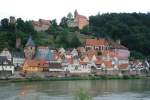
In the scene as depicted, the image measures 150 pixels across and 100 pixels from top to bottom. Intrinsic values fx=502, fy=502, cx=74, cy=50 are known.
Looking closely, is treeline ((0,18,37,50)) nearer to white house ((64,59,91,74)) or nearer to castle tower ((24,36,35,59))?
castle tower ((24,36,35,59))

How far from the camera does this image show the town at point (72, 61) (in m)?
58.6

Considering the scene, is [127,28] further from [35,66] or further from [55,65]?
[35,66]

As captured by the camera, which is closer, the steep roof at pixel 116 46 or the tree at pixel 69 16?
the steep roof at pixel 116 46

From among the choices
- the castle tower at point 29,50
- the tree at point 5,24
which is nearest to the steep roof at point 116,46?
the castle tower at point 29,50

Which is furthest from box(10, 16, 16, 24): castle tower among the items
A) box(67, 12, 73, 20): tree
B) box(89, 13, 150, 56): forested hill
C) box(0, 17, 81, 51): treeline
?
box(89, 13, 150, 56): forested hill

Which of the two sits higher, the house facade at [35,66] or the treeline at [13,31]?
the treeline at [13,31]

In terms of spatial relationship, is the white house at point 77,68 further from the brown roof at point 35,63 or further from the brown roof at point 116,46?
the brown roof at point 116,46

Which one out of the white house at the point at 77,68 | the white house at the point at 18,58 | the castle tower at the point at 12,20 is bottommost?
the white house at the point at 77,68

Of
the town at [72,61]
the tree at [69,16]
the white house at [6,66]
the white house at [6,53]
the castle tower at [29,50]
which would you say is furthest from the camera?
the tree at [69,16]

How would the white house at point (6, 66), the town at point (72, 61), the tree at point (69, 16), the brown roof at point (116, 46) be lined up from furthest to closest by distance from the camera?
the tree at point (69, 16)
the brown roof at point (116, 46)
the town at point (72, 61)
the white house at point (6, 66)

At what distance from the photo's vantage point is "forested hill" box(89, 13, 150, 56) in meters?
82.4

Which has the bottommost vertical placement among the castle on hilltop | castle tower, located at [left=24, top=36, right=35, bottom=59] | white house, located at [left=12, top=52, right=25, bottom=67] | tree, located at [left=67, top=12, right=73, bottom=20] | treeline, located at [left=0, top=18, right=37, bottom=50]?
white house, located at [left=12, top=52, right=25, bottom=67]

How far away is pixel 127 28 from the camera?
86.4 metres

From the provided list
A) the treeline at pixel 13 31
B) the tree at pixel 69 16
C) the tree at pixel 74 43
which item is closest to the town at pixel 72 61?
the treeline at pixel 13 31
